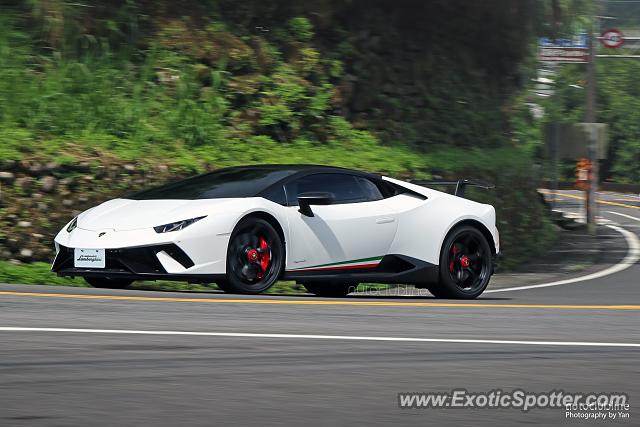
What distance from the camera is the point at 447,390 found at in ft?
20.2

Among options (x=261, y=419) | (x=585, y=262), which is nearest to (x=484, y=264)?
(x=261, y=419)

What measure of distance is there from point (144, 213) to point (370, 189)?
2307mm

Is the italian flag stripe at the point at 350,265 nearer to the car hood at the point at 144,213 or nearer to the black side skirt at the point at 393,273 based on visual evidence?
the black side skirt at the point at 393,273

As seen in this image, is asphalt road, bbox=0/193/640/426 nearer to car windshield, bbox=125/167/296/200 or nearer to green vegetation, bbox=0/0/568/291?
car windshield, bbox=125/167/296/200

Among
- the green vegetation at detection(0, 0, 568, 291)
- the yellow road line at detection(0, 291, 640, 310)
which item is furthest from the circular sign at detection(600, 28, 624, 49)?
the yellow road line at detection(0, 291, 640, 310)

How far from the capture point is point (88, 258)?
35.9 ft

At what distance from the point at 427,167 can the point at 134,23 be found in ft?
15.3

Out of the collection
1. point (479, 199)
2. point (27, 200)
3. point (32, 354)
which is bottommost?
point (479, 199)

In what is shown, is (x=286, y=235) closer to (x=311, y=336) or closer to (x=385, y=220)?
(x=385, y=220)

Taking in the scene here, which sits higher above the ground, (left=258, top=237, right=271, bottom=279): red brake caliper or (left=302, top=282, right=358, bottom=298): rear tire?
(left=258, top=237, right=271, bottom=279): red brake caliper

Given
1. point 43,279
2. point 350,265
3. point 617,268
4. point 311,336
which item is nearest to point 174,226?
point 350,265

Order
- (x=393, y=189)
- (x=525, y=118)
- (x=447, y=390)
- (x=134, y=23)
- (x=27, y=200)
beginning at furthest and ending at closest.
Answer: (x=525, y=118)
(x=134, y=23)
(x=27, y=200)
(x=393, y=189)
(x=447, y=390)

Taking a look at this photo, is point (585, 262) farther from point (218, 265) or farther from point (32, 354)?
point (32, 354)

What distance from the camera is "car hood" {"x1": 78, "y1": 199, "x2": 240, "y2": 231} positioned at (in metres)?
10.9
